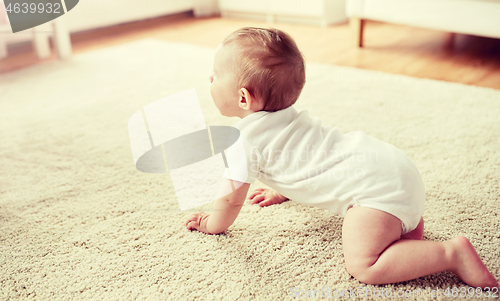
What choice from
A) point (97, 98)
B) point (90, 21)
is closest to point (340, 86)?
point (97, 98)

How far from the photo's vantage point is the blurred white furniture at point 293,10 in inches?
103

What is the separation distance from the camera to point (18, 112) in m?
1.37

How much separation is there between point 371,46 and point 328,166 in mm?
1606

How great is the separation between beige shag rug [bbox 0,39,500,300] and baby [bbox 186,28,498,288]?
0.16 ft

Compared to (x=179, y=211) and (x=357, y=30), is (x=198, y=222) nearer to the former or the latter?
(x=179, y=211)

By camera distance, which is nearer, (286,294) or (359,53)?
(286,294)

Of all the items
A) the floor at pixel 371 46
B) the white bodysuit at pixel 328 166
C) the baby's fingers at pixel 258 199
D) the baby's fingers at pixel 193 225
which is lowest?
the floor at pixel 371 46

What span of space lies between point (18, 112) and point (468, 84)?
1.55 metres

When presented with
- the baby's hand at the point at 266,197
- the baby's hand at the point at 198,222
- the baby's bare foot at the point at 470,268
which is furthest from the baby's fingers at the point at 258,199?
the baby's bare foot at the point at 470,268

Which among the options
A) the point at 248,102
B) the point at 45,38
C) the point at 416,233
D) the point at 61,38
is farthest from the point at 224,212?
the point at 45,38

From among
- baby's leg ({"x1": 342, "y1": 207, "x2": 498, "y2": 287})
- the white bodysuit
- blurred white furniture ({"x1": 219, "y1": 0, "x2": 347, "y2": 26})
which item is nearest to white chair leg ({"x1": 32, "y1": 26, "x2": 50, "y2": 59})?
blurred white furniture ({"x1": 219, "y1": 0, "x2": 347, "y2": 26})

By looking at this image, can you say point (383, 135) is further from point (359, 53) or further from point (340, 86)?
point (359, 53)

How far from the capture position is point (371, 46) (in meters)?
2.04

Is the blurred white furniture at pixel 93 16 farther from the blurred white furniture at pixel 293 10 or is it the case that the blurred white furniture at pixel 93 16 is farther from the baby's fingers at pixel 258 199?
the baby's fingers at pixel 258 199
